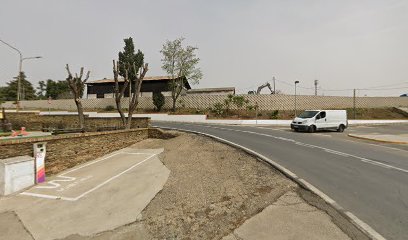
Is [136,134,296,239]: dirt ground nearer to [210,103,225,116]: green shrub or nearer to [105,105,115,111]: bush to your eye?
[210,103,225,116]: green shrub

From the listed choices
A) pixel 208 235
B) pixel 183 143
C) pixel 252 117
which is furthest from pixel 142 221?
pixel 252 117

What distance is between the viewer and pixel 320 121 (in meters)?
24.8

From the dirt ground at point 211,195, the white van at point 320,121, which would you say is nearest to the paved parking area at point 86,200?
the dirt ground at point 211,195

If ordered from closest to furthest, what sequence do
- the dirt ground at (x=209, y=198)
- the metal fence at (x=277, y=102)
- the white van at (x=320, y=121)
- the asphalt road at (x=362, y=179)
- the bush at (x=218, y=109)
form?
the asphalt road at (x=362, y=179) → the dirt ground at (x=209, y=198) → the white van at (x=320, y=121) → the bush at (x=218, y=109) → the metal fence at (x=277, y=102)

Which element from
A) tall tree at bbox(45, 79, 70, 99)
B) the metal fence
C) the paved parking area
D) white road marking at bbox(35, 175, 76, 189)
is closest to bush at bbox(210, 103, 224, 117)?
the metal fence

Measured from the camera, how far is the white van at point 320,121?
24.2 metres

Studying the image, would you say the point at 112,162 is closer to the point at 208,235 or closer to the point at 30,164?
the point at 30,164

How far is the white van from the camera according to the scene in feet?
79.3

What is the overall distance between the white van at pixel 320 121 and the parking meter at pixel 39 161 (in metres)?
20.6

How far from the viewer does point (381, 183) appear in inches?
309

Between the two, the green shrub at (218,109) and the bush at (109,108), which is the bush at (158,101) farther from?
the green shrub at (218,109)

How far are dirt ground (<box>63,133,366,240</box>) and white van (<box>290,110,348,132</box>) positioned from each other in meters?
14.0

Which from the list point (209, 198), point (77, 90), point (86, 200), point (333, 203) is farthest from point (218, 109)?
point (333, 203)

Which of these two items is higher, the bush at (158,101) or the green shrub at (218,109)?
the bush at (158,101)
